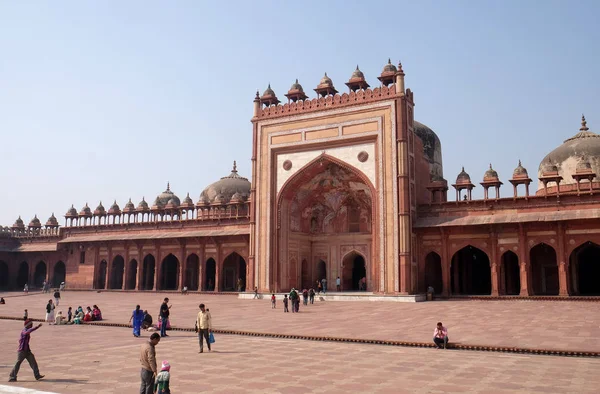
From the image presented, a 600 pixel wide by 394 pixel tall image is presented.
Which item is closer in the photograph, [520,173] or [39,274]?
[520,173]

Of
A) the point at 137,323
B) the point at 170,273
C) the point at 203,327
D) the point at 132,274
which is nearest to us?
the point at 203,327

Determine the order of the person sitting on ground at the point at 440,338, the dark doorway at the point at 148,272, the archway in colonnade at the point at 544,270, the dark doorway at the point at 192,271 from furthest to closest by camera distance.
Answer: the dark doorway at the point at 148,272 → the dark doorway at the point at 192,271 → the archway in colonnade at the point at 544,270 → the person sitting on ground at the point at 440,338

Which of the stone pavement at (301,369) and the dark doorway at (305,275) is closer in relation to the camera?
the stone pavement at (301,369)

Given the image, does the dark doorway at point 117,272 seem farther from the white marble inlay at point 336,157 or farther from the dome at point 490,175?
the dome at point 490,175

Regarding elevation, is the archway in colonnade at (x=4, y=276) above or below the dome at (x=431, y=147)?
below

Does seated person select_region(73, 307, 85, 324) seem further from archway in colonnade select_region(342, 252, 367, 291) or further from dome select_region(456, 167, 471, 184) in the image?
dome select_region(456, 167, 471, 184)

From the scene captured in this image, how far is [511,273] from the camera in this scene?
26406 millimetres

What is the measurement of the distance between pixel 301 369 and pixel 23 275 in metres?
38.6

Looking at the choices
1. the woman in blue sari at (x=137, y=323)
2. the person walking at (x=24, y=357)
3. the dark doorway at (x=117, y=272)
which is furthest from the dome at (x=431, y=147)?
the person walking at (x=24, y=357)

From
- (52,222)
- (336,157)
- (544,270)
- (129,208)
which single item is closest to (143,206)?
(129,208)

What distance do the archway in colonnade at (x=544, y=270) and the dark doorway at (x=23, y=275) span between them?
112 ft

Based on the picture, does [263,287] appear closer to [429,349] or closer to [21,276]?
[429,349]

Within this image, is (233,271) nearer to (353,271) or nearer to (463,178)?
(353,271)

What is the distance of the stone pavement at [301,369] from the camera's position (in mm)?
7148
